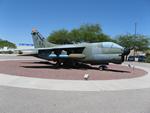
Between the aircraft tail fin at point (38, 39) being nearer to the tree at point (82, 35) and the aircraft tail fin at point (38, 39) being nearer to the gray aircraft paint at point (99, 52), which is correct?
the gray aircraft paint at point (99, 52)

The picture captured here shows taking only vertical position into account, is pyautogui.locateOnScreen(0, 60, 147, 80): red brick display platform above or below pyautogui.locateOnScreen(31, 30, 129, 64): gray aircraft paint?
below

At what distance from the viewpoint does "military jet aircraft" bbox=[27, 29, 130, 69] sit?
2161 cm

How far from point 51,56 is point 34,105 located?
17.6 metres

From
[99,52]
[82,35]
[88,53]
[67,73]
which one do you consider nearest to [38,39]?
[88,53]

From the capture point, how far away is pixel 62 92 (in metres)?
10.2

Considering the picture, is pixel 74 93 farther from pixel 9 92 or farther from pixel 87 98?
pixel 9 92

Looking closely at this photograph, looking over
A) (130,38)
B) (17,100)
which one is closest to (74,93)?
(17,100)

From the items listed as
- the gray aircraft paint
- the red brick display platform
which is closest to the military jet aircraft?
the gray aircraft paint

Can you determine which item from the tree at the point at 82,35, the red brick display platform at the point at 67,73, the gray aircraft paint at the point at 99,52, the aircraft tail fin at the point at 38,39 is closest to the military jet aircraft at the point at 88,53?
the gray aircraft paint at the point at 99,52

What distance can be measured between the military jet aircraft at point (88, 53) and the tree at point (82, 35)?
101 ft

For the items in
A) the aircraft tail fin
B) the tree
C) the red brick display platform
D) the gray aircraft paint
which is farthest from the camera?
the tree

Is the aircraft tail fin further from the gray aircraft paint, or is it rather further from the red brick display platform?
the red brick display platform

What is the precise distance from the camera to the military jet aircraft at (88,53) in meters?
21.6

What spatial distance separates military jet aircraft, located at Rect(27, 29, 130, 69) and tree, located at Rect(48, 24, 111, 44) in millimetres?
30739
